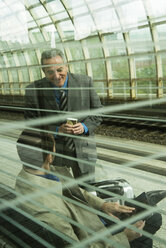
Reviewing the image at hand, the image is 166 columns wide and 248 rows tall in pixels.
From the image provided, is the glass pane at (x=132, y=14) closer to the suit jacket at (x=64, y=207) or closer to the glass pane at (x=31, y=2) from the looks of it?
the glass pane at (x=31, y=2)

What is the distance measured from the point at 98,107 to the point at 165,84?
0.48 metres

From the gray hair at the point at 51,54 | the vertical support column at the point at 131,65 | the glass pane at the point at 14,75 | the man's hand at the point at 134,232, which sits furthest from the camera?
the glass pane at the point at 14,75

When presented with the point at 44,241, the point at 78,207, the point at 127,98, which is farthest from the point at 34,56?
the point at 44,241

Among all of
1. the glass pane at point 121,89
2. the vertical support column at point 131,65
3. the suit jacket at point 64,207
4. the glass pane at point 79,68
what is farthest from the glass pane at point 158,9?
the suit jacket at point 64,207

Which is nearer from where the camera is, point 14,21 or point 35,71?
point 35,71

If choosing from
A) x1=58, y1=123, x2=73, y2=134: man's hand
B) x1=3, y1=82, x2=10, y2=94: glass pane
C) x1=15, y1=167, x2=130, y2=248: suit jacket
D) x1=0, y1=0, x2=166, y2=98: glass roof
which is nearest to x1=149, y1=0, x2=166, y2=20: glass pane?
x1=0, y1=0, x2=166, y2=98: glass roof

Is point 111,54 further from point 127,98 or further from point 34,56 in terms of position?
point 34,56

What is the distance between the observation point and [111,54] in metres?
1.35

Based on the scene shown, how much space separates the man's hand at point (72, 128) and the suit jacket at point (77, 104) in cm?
3

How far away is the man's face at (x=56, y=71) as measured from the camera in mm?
1677

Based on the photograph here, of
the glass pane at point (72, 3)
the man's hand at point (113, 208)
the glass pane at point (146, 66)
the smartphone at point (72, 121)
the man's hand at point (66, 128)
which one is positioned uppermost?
the glass pane at point (72, 3)

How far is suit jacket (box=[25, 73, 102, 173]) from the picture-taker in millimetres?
1588

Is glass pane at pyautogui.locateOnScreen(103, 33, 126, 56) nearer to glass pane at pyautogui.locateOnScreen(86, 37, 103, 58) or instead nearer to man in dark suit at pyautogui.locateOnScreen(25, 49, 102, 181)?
glass pane at pyautogui.locateOnScreen(86, 37, 103, 58)

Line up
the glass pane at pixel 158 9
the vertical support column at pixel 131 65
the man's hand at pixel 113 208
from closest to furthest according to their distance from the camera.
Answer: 1. the glass pane at pixel 158 9
2. the vertical support column at pixel 131 65
3. the man's hand at pixel 113 208
